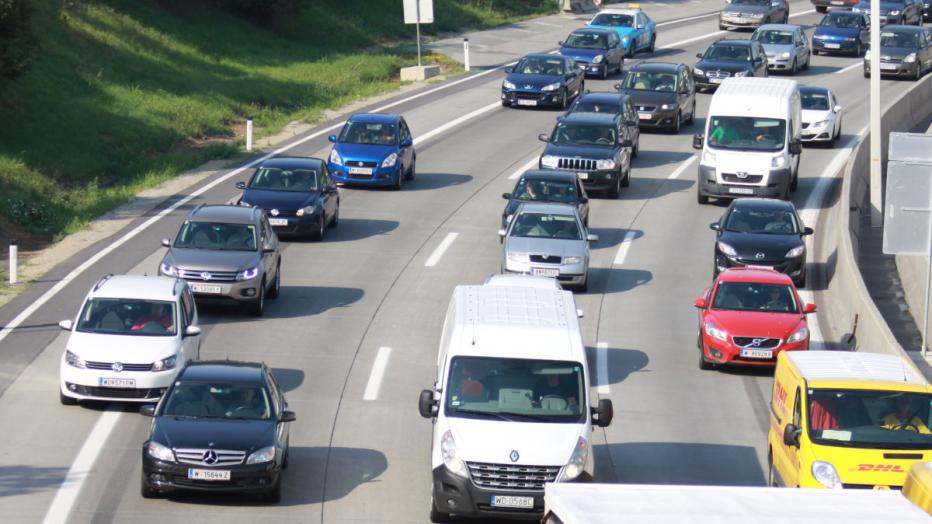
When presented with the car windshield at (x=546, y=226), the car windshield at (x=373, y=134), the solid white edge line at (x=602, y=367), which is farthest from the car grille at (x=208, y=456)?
the car windshield at (x=373, y=134)

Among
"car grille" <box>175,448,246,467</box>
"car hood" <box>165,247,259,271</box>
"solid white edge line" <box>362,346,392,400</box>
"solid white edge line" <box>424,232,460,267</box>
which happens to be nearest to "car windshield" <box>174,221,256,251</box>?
"car hood" <box>165,247,259,271</box>

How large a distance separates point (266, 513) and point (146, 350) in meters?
4.33

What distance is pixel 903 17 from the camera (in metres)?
66.8

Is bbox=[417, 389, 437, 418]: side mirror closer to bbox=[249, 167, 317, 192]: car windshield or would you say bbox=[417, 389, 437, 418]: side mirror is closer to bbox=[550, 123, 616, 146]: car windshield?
bbox=[249, 167, 317, 192]: car windshield

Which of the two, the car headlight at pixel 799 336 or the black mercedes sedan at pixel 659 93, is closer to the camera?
the car headlight at pixel 799 336

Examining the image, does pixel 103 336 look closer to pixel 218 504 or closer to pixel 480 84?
pixel 218 504

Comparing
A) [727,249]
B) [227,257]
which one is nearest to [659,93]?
[727,249]

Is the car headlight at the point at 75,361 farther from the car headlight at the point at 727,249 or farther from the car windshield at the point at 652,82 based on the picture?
the car windshield at the point at 652,82

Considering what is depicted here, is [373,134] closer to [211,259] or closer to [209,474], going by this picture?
[211,259]

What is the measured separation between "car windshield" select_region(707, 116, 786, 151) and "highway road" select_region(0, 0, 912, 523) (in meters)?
1.80

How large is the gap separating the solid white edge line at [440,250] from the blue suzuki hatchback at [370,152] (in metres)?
3.92

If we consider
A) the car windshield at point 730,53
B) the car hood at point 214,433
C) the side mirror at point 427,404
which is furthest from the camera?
the car windshield at point 730,53

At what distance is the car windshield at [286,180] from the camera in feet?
103

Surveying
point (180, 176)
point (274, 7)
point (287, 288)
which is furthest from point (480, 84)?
point (287, 288)
